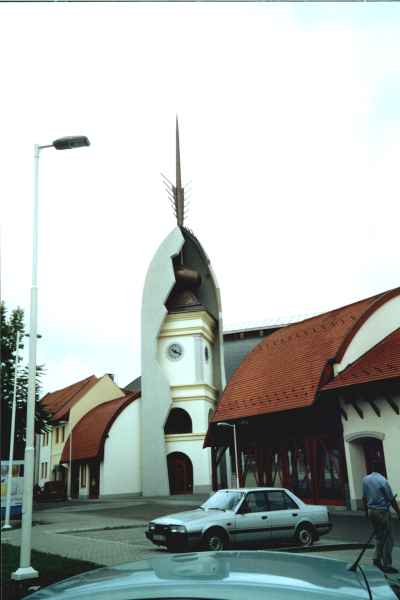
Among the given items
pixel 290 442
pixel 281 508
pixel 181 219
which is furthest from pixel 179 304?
pixel 281 508

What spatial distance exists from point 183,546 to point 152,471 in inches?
1177

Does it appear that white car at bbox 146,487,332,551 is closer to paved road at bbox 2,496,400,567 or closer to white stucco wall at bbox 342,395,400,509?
paved road at bbox 2,496,400,567

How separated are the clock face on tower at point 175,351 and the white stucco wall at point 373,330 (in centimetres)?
2152

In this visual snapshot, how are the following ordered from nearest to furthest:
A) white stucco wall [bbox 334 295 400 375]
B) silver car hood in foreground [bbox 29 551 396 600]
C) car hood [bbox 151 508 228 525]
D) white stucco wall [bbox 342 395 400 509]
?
silver car hood in foreground [bbox 29 551 396 600] → car hood [bbox 151 508 228 525] → white stucco wall [bbox 342 395 400 509] → white stucco wall [bbox 334 295 400 375]

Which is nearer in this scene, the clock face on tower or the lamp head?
the lamp head

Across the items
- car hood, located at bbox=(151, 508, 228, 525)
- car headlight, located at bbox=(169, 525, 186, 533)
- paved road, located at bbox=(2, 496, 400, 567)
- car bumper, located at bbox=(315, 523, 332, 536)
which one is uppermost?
car hood, located at bbox=(151, 508, 228, 525)

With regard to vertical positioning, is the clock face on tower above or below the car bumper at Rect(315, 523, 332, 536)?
above

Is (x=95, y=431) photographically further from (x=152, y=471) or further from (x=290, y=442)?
(x=290, y=442)

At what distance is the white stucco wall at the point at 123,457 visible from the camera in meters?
42.2

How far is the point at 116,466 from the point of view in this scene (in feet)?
140

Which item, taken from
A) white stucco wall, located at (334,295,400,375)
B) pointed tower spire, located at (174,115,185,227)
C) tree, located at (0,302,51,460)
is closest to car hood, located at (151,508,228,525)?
white stucco wall, located at (334,295,400,375)

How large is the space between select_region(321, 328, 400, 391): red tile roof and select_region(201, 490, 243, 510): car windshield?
9.52 metres

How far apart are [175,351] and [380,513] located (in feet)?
117

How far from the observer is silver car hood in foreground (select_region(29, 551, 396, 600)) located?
2422mm
